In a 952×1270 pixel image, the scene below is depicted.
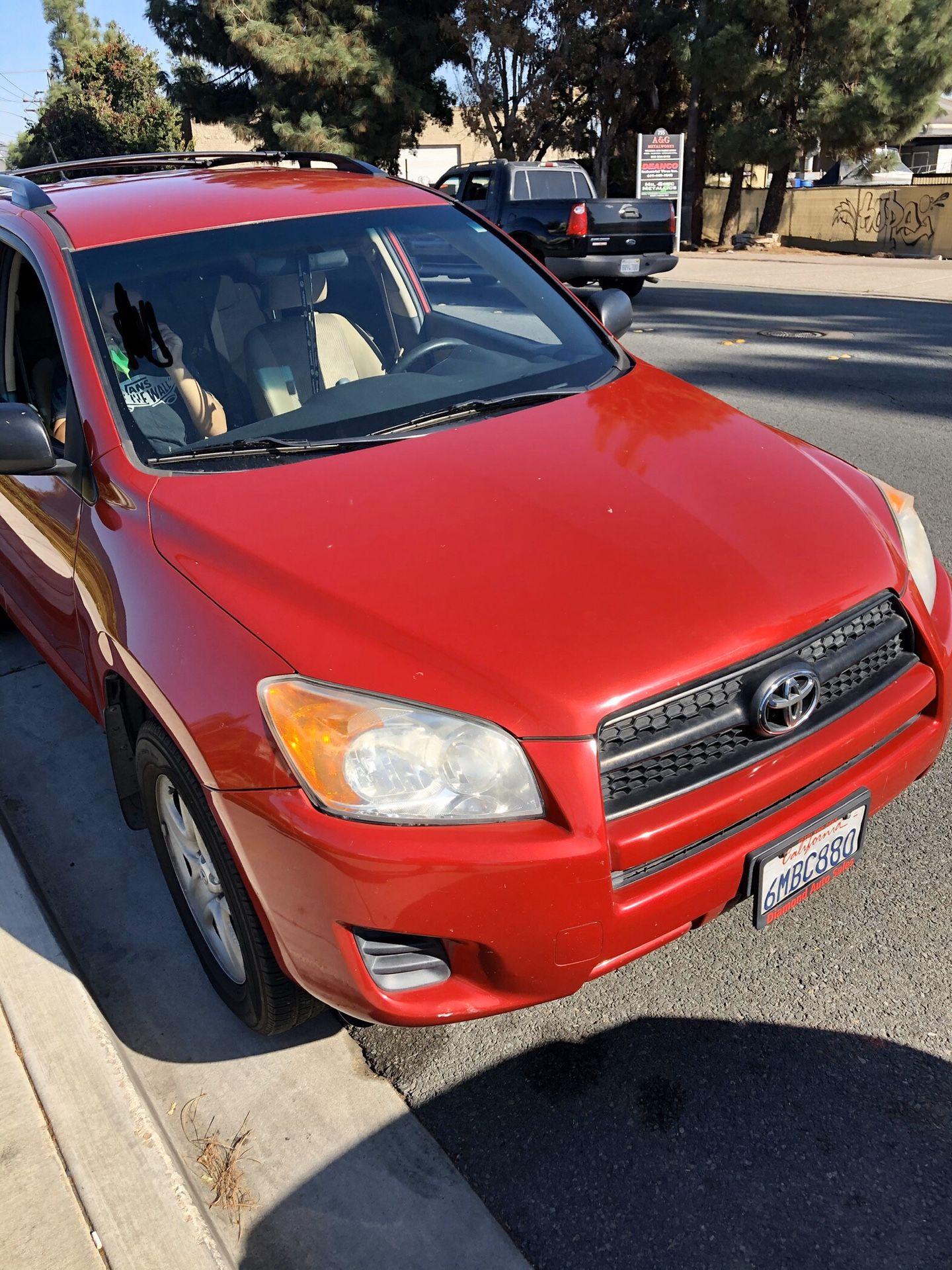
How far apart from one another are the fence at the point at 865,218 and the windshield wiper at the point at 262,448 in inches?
916

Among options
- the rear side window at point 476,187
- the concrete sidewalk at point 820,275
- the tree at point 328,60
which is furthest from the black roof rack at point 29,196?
the tree at point 328,60

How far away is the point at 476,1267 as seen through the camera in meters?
1.94

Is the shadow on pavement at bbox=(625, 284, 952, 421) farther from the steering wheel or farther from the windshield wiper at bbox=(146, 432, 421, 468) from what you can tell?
the windshield wiper at bbox=(146, 432, 421, 468)

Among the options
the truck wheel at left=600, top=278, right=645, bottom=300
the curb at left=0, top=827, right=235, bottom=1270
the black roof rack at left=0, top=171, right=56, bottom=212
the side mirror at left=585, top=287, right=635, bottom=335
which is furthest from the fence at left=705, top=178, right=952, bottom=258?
the curb at left=0, top=827, right=235, bottom=1270

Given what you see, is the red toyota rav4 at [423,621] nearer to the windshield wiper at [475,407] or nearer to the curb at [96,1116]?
the windshield wiper at [475,407]

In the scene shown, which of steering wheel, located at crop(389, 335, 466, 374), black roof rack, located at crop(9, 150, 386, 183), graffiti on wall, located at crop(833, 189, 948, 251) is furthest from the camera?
graffiti on wall, located at crop(833, 189, 948, 251)

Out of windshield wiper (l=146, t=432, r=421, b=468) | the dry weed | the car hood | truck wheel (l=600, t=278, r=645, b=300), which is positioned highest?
windshield wiper (l=146, t=432, r=421, b=468)

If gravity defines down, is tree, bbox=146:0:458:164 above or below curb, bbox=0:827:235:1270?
above

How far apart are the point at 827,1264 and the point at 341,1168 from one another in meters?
0.95

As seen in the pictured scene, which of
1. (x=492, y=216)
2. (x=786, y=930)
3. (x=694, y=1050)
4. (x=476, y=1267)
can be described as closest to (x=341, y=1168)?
(x=476, y=1267)

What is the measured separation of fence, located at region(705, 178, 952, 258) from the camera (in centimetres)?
2245

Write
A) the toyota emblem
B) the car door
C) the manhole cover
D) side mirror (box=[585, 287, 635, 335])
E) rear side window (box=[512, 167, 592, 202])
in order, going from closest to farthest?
the toyota emblem, the car door, side mirror (box=[585, 287, 635, 335]), the manhole cover, rear side window (box=[512, 167, 592, 202])

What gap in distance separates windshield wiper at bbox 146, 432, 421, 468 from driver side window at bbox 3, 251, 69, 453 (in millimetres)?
489

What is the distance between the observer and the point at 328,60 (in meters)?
31.3
